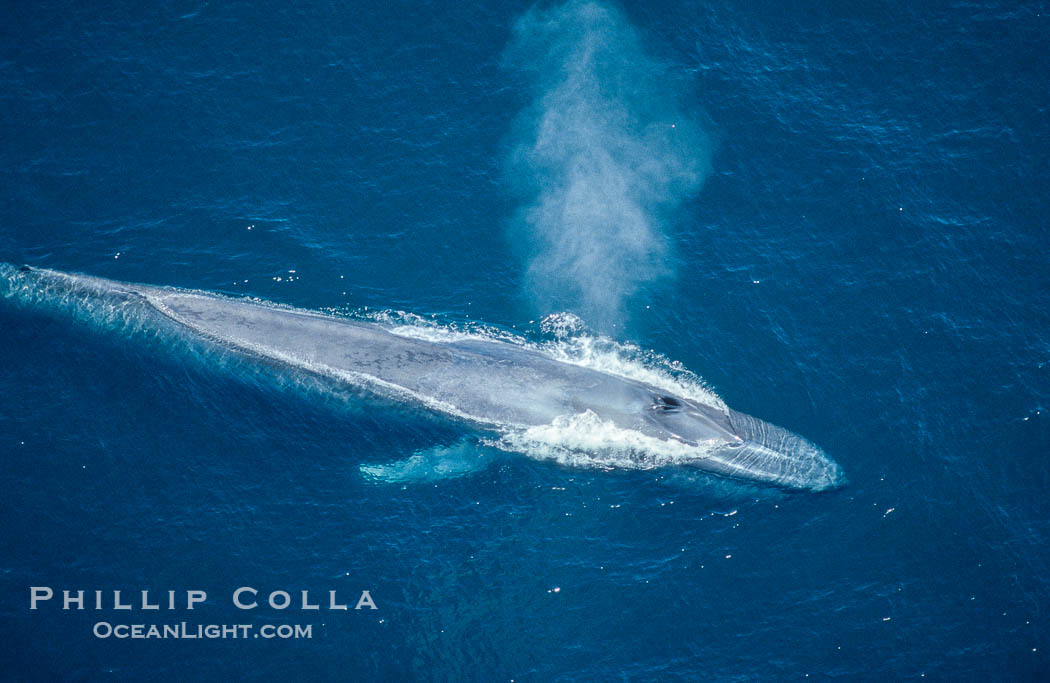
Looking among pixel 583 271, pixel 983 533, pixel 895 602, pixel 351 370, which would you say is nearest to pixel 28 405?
pixel 351 370

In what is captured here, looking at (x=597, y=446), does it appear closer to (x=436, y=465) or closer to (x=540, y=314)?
(x=436, y=465)

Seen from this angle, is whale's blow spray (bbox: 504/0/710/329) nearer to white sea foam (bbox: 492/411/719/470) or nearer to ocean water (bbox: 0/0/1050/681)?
ocean water (bbox: 0/0/1050/681)

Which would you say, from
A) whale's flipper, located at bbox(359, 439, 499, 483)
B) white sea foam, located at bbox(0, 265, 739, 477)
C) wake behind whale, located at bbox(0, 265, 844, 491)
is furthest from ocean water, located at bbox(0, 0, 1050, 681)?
wake behind whale, located at bbox(0, 265, 844, 491)

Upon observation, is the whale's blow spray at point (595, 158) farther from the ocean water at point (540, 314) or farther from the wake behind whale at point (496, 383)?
the wake behind whale at point (496, 383)

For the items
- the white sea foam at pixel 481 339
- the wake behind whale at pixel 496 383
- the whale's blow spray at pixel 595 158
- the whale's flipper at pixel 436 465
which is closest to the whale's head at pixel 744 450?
the wake behind whale at pixel 496 383

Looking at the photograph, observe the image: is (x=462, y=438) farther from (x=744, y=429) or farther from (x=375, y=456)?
(x=744, y=429)
